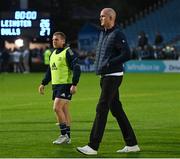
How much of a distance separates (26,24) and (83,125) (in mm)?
23013

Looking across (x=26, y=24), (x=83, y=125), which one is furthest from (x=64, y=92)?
(x=26, y=24)

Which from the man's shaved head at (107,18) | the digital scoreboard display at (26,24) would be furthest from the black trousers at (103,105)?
the digital scoreboard display at (26,24)

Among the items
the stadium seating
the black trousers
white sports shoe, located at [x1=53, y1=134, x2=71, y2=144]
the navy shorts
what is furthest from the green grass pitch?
the stadium seating

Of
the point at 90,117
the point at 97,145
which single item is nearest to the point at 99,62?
the point at 97,145

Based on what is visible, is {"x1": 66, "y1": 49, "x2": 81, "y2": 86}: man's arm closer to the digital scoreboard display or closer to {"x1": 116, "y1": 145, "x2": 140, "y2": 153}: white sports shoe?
{"x1": 116, "y1": 145, "x2": 140, "y2": 153}: white sports shoe

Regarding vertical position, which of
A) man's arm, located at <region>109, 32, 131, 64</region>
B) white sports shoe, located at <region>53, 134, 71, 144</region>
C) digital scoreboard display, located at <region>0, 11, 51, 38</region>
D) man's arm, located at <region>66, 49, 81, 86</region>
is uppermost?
digital scoreboard display, located at <region>0, 11, 51, 38</region>

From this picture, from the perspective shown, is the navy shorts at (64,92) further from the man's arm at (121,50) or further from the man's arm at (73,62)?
the man's arm at (121,50)

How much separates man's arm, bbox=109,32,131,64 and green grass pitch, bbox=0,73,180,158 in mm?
1496

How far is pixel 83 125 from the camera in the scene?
14945 millimetres

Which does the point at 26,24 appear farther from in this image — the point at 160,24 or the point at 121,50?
the point at 121,50

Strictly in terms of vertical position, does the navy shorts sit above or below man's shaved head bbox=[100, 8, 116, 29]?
below

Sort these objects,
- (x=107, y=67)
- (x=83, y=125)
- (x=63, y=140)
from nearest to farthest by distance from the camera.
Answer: (x=107, y=67), (x=63, y=140), (x=83, y=125)

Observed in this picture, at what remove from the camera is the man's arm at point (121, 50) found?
1030 centimetres

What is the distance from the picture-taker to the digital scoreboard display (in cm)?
3688
